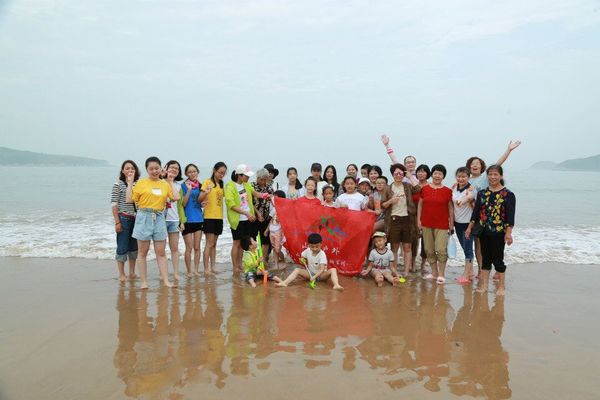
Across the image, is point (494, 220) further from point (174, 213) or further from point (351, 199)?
point (174, 213)

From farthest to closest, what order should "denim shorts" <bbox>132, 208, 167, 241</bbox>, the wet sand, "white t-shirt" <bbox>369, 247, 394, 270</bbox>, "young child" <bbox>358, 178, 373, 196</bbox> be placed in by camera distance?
"young child" <bbox>358, 178, 373, 196</bbox> < "white t-shirt" <bbox>369, 247, 394, 270</bbox> < "denim shorts" <bbox>132, 208, 167, 241</bbox> < the wet sand

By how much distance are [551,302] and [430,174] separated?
2.55m

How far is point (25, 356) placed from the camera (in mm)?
3814

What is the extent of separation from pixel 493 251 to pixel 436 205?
108 centimetres

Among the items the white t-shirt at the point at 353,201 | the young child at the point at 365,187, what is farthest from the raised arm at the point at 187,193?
the young child at the point at 365,187

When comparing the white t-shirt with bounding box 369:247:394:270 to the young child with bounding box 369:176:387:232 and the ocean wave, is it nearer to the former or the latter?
the young child with bounding box 369:176:387:232

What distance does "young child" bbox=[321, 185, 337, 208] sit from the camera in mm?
6925

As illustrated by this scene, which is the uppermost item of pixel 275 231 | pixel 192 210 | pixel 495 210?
pixel 495 210

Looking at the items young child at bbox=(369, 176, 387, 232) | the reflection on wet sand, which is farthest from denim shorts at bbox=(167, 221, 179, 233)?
young child at bbox=(369, 176, 387, 232)

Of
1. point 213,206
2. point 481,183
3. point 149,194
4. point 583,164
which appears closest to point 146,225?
point 149,194

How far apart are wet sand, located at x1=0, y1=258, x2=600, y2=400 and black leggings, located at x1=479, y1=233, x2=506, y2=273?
1.54 feet

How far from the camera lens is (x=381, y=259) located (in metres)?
6.76

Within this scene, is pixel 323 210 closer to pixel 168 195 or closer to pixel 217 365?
pixel 168 195

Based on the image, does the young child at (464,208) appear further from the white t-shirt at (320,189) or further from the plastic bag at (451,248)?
the white t-shirt at (320,189)
